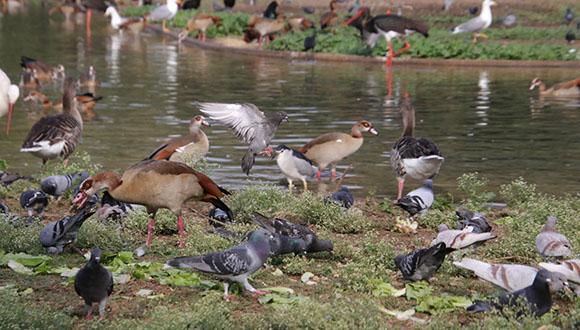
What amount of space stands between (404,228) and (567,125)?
362 inches

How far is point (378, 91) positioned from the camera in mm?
23469

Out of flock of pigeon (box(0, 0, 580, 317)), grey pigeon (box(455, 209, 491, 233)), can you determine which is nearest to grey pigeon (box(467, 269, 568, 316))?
flock of pigeon (box(0, 0, 580, 317))

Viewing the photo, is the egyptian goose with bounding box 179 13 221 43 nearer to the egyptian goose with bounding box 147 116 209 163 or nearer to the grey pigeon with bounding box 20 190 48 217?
the egyptian goose with bounding box 147 116 209 163

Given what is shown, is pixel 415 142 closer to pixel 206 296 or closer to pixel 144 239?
pixel 144 239

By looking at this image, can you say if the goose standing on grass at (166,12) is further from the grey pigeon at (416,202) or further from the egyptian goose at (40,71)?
the grey pigeon at (416,202)

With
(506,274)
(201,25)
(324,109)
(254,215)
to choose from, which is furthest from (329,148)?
(201,25)

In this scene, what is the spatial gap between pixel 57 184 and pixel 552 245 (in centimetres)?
541

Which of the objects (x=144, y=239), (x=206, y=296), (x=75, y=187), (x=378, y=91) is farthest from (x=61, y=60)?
(x=206, y=296)

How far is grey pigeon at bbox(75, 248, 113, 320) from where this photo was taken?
24.9 ft

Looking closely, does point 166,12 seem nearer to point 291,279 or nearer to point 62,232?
point 62,232

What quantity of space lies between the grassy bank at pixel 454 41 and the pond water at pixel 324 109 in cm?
116

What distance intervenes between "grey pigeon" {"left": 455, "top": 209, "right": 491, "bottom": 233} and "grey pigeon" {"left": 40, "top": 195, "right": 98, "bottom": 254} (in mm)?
3352

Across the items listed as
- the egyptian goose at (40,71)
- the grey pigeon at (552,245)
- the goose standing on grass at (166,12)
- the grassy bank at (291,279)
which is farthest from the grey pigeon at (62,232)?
the goose standing on grass at (166,12)

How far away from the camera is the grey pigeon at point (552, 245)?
28.9 feet
